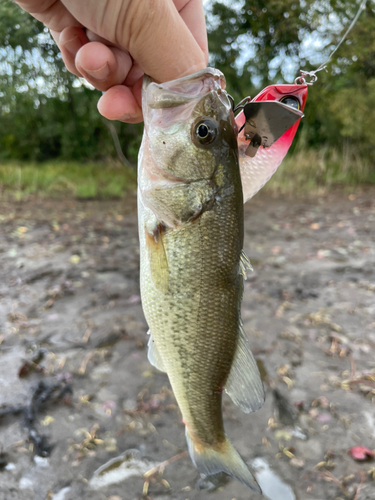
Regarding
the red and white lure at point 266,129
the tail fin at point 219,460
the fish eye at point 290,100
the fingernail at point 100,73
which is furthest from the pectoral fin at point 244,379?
the fingernail at point 100,73

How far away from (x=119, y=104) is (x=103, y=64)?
7.3 inches

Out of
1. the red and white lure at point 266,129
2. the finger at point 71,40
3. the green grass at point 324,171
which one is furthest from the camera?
the green grass at point 324,171

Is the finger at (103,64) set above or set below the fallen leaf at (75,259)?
above

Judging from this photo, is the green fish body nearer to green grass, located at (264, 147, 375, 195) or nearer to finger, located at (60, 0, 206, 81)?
finger, located at (60, 0, 206, 81)

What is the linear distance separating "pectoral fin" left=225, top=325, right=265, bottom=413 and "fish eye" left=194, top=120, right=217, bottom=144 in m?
0.77

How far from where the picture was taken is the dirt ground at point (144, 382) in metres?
2.27

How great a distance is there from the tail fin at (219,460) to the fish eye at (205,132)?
Result: 4.26ft

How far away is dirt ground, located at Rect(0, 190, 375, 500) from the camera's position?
227 cm

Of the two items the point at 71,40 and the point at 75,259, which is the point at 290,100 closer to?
the point at 71,40

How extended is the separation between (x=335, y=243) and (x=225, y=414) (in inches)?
163

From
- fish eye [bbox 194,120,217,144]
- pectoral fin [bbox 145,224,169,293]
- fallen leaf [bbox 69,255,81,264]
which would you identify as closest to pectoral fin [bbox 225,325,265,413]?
pectoral fin [bbox 145,224,169,293]

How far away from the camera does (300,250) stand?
18.9 feet

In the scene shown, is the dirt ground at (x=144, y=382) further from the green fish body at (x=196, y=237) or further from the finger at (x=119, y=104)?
the finger at (x=119, y=104)

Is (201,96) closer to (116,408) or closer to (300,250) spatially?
(116,408)
